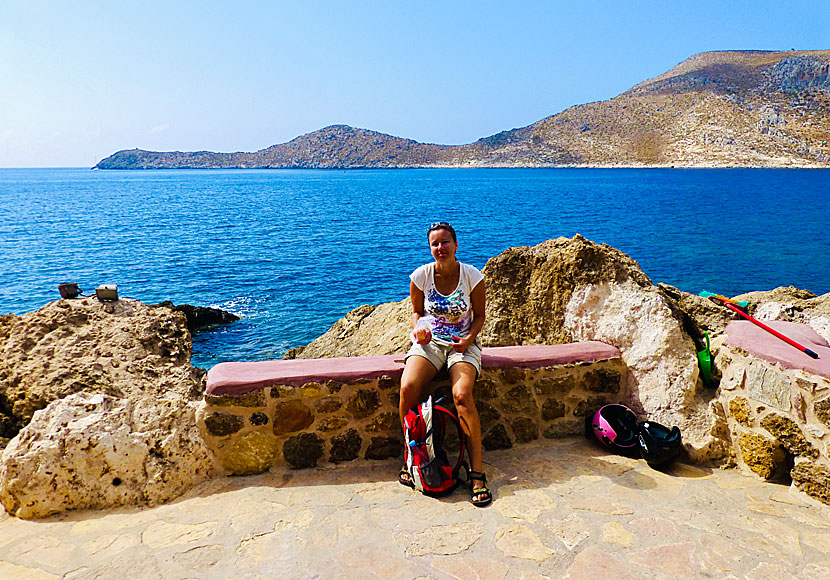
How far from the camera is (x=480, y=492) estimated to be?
3.34m

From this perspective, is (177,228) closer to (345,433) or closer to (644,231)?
(644,231)

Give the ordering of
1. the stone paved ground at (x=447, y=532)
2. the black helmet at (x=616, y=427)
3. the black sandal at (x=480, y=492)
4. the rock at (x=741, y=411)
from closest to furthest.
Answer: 1. the stone paved ground at (x=447, y=532)
2. the black sandal at (x=480, y=492)
3. the rock at (x=741, y=411)
4. the black helmet at (x=616, y=427)

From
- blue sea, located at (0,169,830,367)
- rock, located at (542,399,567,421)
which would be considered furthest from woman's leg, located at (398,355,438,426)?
blue sea, located at (0,169,830,367)

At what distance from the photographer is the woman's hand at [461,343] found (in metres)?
3.76

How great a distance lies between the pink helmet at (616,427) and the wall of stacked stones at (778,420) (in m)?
0.64

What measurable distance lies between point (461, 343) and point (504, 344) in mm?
1699

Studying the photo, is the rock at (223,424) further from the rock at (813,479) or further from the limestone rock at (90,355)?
the rock at (813,479)

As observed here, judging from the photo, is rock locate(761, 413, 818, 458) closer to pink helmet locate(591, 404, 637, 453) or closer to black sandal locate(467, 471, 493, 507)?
pink helmet locate(591, 404, 637, 453)

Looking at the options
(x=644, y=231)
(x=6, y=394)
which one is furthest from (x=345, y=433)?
(x=644, y=231)

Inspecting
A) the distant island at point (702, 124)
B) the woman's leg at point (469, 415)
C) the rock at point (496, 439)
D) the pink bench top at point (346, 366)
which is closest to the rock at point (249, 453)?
the pink bench top at point (346, 366)

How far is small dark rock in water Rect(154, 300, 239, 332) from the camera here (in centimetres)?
1646

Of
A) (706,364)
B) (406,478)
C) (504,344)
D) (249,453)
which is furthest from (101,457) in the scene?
(706,364)

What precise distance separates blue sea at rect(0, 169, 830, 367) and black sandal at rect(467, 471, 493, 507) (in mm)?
11544

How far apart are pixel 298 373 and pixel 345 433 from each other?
567 millimetres
